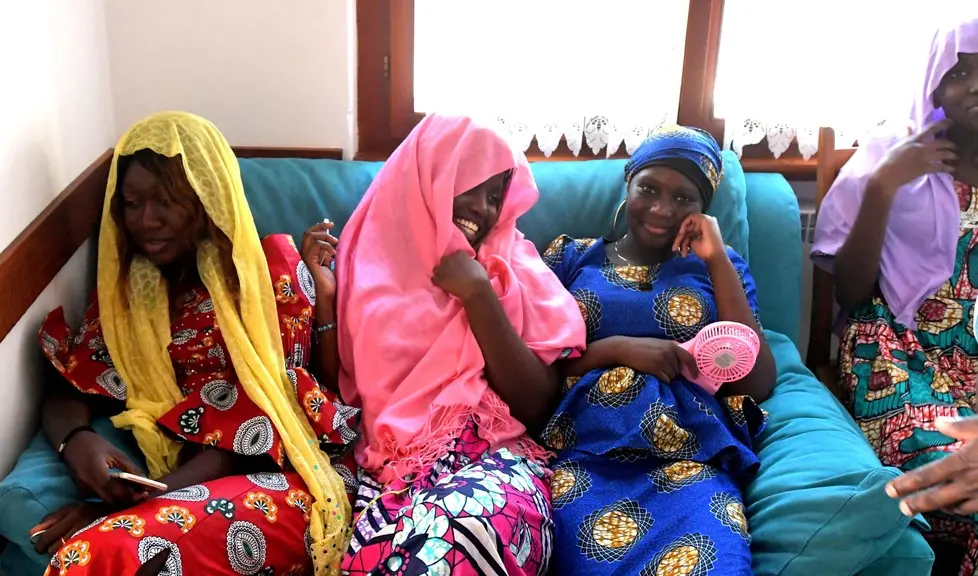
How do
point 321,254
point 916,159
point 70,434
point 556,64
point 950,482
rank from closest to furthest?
point 950,482, point 70,434, point 321,254, point 916,159, point 556,64

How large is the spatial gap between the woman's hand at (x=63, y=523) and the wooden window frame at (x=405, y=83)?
114 cm

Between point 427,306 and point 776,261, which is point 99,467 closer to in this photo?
point 427,306

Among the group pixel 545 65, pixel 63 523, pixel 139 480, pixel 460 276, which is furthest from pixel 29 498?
pixel 545 65

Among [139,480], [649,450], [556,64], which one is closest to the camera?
[139,480]

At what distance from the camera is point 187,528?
123cm

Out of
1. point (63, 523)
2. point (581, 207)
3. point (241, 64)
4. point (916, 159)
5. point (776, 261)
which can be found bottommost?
point (63, 523)

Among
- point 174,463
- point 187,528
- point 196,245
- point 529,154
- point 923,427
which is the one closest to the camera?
point 187,528

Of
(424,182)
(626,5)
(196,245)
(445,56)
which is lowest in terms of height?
(196,245)

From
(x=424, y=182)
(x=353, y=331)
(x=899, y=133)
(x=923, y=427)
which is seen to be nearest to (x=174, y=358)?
(x=353, y=331)

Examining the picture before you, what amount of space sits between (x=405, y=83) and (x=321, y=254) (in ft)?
2.14

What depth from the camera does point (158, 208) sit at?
58.7 inches

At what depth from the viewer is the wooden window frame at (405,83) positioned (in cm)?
206

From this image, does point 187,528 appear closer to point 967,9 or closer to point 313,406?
point 313,406

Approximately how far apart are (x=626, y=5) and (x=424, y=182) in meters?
0.76
